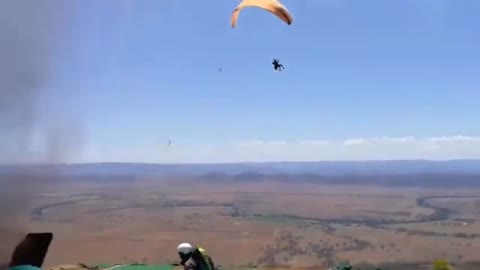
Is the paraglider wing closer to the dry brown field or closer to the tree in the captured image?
the tree

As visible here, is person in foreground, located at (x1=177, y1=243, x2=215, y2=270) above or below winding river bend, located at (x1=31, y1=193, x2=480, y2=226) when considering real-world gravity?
above

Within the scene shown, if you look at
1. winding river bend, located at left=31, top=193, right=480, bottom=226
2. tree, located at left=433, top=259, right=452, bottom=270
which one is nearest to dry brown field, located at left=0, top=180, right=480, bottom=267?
winding river bend, located at left=31, top=193, right=480, bottom=226

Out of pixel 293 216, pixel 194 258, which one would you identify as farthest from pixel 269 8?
pixel 293 216

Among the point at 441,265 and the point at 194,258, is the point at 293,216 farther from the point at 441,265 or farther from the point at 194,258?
the point at 441,265

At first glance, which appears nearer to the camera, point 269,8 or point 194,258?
point 194,258

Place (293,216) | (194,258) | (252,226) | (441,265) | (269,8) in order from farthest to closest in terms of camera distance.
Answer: (293,216) < (252,226) < (269,8) < (194,258) < (441,265)

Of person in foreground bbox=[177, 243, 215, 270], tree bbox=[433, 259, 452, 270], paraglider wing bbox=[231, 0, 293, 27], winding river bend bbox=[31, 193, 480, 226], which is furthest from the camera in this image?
winding river bend bbox=[31, 193, 480, 226]
